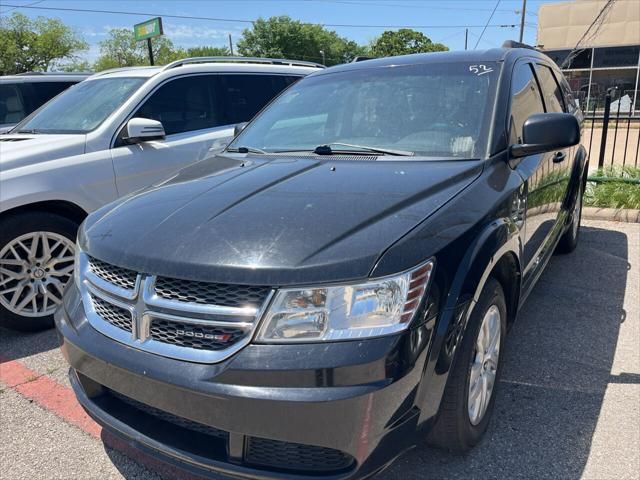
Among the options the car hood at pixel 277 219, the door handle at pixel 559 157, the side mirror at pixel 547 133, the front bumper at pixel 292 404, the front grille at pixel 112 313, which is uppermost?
the side mirror at pixel 547 133

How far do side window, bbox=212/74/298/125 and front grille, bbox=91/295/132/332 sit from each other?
11.2 ft

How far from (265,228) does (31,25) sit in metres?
55.5

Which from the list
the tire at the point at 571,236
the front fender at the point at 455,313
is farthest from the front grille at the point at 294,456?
the tire at the point at 571,236

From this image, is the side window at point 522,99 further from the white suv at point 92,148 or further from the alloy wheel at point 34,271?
the alloy wheel at point 34,271

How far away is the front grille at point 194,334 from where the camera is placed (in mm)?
1782

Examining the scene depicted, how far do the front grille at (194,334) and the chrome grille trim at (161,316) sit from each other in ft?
0.04

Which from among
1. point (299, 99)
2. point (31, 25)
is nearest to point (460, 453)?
point (299, 99)

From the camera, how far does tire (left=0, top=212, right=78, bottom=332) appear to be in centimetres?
374

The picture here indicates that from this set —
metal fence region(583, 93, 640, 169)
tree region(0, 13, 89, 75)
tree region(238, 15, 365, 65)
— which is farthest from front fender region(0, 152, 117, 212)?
tree region(238, 15, 365, 65)

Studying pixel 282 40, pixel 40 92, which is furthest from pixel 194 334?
pixel 282 40

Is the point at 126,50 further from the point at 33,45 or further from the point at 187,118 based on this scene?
the point at 187,118

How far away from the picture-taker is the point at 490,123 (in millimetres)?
2773

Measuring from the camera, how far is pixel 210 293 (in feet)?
6.01

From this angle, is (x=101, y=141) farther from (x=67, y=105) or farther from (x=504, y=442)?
(x=504, y=442)
